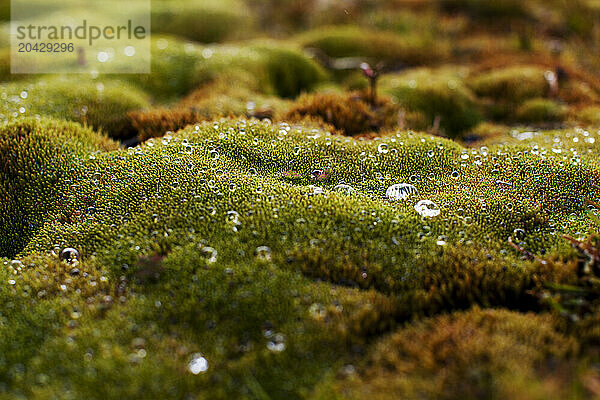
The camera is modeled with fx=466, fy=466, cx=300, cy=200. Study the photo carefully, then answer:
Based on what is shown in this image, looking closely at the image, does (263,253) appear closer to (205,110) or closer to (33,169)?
(33,169)

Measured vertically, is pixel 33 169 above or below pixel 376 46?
below

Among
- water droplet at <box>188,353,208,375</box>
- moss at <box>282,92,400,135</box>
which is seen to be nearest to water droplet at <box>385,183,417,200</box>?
moss at <box>282,92,400,135</box>

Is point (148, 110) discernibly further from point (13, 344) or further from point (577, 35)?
point (577, 35)

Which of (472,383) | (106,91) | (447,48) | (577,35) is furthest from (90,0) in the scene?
(472,383)

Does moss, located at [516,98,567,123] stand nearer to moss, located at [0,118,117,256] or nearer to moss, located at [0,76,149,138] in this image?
moss, located at [0,76,149,138]

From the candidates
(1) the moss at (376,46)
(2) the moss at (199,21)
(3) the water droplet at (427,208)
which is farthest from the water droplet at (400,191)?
(2) the moss at (199,21)

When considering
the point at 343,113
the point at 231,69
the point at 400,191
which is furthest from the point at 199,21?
the point at 400,191

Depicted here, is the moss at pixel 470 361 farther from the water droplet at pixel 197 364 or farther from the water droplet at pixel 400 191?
the water droplet at pixel 400 191
